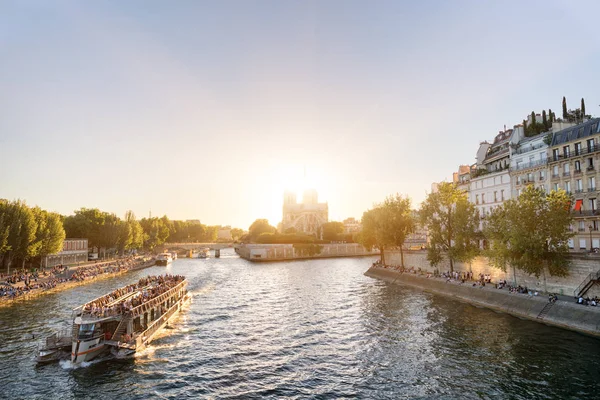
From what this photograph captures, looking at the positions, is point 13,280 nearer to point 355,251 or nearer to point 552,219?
point 552,219

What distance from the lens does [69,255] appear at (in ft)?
339

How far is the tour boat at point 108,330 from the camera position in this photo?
31469mm

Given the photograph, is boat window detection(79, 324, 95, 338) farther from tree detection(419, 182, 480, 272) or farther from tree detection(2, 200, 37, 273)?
tree detection(2, 200, 37, 273)

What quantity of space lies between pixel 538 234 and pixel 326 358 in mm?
30516

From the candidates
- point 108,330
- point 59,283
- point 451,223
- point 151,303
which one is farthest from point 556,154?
point 59,283

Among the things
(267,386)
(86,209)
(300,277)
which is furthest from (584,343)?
(86,209)

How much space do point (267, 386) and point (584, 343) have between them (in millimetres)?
28360

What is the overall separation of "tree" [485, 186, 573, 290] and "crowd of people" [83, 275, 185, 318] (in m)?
43.6

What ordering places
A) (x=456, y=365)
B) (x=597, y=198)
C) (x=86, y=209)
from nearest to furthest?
(x=456, y=365) < (x=597, y=198) < (x=86, y=209)

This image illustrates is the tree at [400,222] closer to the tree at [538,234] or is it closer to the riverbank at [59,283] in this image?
the tree at [538,234]

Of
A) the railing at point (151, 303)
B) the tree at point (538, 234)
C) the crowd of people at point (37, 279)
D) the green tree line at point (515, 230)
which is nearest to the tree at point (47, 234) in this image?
the crowd of people at point (37, 279)

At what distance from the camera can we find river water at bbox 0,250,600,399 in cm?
2605

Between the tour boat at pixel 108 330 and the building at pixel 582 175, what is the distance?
5628 cm

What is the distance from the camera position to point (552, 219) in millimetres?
44031
